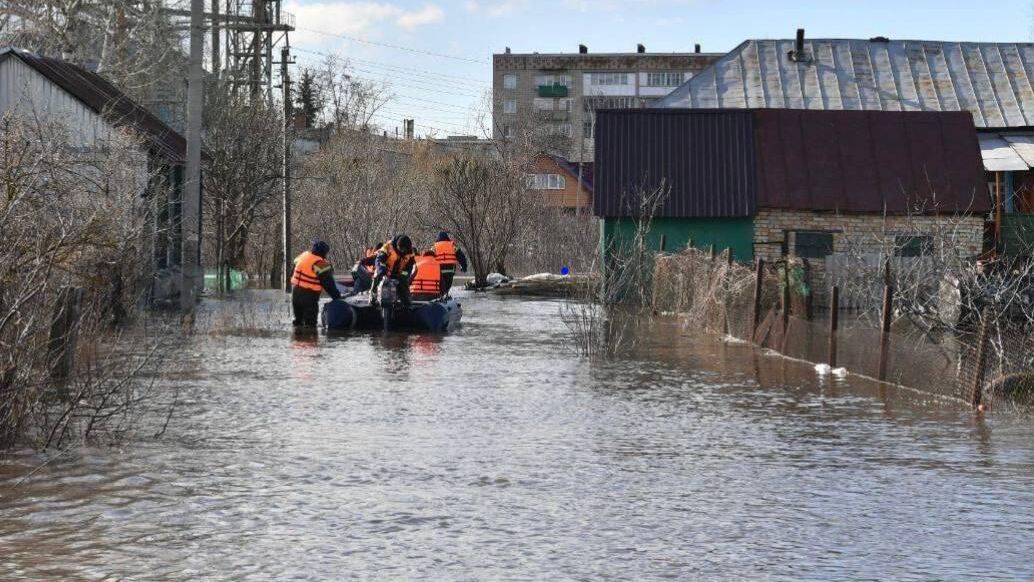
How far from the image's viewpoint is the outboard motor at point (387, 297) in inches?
1032

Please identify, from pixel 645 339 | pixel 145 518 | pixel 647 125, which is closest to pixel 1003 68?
pixel 647 125

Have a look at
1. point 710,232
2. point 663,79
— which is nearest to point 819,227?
point 710,232

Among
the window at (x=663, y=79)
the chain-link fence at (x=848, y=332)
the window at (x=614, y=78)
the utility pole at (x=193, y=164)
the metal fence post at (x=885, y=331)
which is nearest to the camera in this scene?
the chain-link fence at (x=848, y=332)

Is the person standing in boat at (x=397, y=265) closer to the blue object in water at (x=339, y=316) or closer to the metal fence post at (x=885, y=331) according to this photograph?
the blue object in water at (x=339, y=316)

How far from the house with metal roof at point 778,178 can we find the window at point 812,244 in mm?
26

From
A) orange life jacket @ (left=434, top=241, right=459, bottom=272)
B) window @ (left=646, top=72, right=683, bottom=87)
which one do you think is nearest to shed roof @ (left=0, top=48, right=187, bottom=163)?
orange life jacket @ (left=434, top=241, right=459, bottom=272)

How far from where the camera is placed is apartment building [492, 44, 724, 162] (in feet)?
419

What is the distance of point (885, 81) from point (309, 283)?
2756 cm

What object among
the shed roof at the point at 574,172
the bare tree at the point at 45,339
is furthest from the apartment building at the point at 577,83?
the bare tree at the point at 45,339

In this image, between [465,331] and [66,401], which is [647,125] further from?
[66,401]

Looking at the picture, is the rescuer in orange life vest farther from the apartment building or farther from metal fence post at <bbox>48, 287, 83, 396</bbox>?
the apartment building

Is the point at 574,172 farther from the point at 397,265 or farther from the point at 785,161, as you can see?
the point at 397,265

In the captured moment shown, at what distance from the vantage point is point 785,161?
4000 centimetres

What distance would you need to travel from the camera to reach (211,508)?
985 cm
